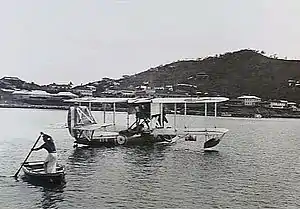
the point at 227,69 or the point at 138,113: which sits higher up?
the point at 227,69

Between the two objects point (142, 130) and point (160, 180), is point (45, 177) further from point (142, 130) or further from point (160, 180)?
point (142, 130)

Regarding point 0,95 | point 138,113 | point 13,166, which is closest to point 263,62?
point 0,95

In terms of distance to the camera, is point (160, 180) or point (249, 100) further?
point (249, 100)

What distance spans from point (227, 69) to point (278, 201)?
161m

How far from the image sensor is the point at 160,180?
3128 centimetres

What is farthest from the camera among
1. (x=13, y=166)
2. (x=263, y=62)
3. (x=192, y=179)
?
(x=263, y=62)

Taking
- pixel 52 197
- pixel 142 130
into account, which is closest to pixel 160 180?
pixel 52 197

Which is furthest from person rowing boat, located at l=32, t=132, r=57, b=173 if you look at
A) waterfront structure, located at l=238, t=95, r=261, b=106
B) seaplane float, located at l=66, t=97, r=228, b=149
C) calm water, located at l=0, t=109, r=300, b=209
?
waterfront structure, located at l=238, t=95, r=261, b=106

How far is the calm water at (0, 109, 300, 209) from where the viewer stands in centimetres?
2561

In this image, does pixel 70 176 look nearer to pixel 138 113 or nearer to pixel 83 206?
pixel 83 206

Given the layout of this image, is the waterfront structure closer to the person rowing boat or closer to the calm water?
the calm water

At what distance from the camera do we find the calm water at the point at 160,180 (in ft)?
84.0

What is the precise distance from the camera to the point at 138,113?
173 feet

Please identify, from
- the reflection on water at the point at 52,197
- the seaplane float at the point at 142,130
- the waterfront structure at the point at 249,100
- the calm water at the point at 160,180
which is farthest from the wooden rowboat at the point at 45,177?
the waterfront structure at the point at 249,100
